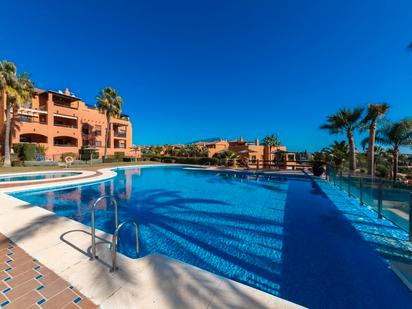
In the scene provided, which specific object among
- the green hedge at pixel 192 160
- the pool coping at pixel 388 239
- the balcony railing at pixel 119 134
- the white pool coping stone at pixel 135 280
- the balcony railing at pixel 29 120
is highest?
the balcony railing at pixel 29 120

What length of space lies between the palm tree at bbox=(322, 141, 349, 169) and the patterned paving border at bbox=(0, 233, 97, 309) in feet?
72.4

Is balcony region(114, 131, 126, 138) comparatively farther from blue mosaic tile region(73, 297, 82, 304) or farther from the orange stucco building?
blue mosaic tile region(73, 297, 82, 304)

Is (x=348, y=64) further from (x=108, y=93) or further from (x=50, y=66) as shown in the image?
(x=50, y=66)

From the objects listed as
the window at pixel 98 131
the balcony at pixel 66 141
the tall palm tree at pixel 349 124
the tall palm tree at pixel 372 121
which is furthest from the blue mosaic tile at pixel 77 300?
the window at pixel 98 131

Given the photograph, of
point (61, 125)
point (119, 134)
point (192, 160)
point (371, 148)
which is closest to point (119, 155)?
point (119, 134)

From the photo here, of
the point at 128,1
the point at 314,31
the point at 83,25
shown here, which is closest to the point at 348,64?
the point at 314,31

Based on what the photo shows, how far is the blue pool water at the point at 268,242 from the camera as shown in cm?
300

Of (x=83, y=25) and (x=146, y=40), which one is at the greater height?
(x=146, y=40)

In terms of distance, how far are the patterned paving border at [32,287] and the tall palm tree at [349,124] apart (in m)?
18.0

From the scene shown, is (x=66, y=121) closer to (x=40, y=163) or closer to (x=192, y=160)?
(x=40, y=163)

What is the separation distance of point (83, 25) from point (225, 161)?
20.9 m

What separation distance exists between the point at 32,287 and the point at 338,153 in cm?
2358

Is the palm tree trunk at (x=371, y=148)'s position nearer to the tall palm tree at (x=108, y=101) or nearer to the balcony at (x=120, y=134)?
the tall palm tree at (x=108, y=101)

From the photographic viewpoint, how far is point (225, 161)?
83.4ft
